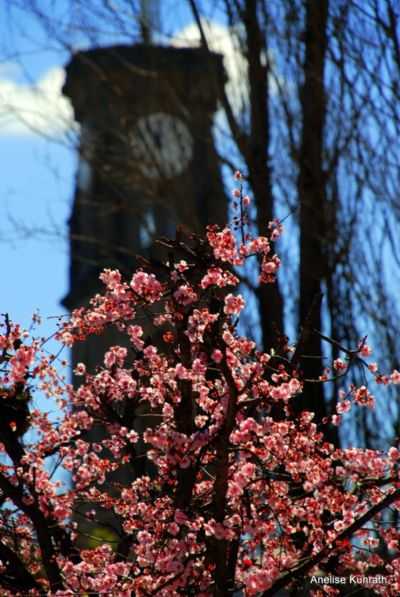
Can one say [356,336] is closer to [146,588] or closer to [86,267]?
[146,588]

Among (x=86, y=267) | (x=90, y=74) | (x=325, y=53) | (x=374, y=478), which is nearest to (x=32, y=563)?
(x=374, y=478)

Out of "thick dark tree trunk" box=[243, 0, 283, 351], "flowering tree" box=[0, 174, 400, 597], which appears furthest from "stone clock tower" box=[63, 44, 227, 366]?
"flowering tree" box=[0, 174, 400, 597]

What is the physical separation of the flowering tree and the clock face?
589 centimetres

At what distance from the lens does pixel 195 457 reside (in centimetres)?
353

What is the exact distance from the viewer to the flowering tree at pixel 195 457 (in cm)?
347

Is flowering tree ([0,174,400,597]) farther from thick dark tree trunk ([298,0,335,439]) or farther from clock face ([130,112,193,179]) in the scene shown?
clock face ([130,112,193,179])

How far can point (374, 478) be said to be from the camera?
359 centimetres

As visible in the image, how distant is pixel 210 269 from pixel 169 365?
72 cm

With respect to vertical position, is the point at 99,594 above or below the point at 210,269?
below

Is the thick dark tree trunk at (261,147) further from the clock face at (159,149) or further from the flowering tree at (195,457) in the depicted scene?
the flowering tree at (195,457)

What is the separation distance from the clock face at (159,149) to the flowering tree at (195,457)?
5886mm

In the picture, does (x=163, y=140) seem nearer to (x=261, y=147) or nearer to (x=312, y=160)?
(x=261, y=147)

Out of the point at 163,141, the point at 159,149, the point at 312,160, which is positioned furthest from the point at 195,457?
the point at 163,141

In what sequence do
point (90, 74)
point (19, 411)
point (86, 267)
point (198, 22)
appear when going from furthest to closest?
1. point (86, 267)
2. point (90, 74)
3. point (198, 22)
4. point (19, 411)
